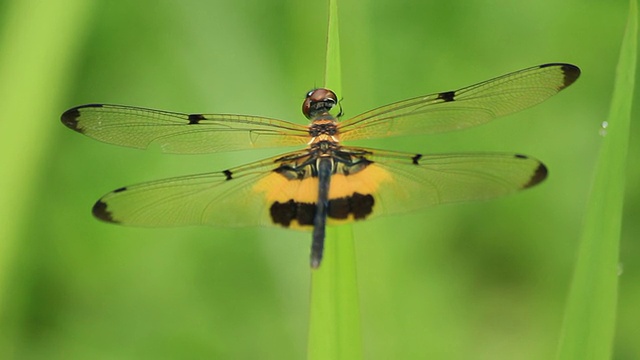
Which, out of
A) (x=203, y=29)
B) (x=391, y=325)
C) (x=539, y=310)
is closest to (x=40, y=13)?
(x=203, y=29)

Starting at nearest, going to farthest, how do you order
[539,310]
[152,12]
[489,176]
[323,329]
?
[323,329] → [489,176] → [539,310] → [152,12]

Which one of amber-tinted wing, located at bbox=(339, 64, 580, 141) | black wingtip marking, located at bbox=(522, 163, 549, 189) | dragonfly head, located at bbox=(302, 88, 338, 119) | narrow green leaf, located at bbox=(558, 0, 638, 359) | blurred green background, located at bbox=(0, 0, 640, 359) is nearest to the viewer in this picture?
narrow green leaf, located at bbox=(558, 0, 638, 359)

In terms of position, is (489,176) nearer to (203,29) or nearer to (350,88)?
(350,88)

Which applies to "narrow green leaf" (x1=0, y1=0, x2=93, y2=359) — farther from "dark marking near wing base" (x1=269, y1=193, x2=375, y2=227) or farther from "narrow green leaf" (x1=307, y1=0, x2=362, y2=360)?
"narrow green leaf" (x1=307, y1=0, x2=362, y2=360)

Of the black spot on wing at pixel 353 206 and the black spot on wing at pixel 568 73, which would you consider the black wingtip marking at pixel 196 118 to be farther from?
the black spot on wing at pixel 568 73

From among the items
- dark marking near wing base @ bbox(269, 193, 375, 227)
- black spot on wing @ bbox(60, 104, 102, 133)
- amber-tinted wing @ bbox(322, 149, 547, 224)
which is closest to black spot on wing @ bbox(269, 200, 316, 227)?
dark marking near wing base @ bbox(269, 193, 375, 227)

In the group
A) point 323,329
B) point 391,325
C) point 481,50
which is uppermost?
point 481,50

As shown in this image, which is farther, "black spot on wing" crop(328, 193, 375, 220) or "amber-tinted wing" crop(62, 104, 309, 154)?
"amber-tinted wing" crop(62, 104, 309, 154)
